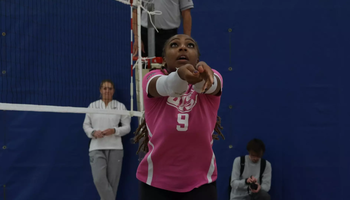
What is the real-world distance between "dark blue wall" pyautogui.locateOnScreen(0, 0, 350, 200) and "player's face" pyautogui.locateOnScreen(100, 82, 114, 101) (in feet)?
0.43

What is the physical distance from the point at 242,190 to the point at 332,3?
3.12 metres

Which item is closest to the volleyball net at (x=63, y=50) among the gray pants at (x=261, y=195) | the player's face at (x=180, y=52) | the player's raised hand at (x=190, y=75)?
the gray pants at (x=261, y=195)

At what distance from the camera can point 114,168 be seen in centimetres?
628

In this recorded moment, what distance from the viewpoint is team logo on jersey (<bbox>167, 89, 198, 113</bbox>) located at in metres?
2.35

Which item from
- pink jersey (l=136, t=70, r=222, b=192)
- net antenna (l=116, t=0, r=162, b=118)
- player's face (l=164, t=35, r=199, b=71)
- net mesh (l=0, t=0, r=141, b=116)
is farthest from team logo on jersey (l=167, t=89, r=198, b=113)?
net mesh (l=0, t=0, r=141, b=116)

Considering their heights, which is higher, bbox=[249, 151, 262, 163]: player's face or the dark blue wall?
the dark blue wall

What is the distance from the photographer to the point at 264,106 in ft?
21.2

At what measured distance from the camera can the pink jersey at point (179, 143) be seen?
2326mm

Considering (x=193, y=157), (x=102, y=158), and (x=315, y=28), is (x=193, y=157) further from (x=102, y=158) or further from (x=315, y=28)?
(x=315, y=28)

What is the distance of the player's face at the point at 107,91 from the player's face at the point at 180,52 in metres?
3.84

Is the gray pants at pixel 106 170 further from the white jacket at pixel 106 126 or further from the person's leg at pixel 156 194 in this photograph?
the person's leg at pixel 156 194

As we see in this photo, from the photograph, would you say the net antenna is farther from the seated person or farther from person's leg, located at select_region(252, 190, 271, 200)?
person's leg, located at select_region(252, 190, 271, 200)

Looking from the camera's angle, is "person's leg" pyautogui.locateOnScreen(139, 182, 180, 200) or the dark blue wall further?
the dark blue wall

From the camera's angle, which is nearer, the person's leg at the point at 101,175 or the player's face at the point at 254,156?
the player's face at the point at 254,156
